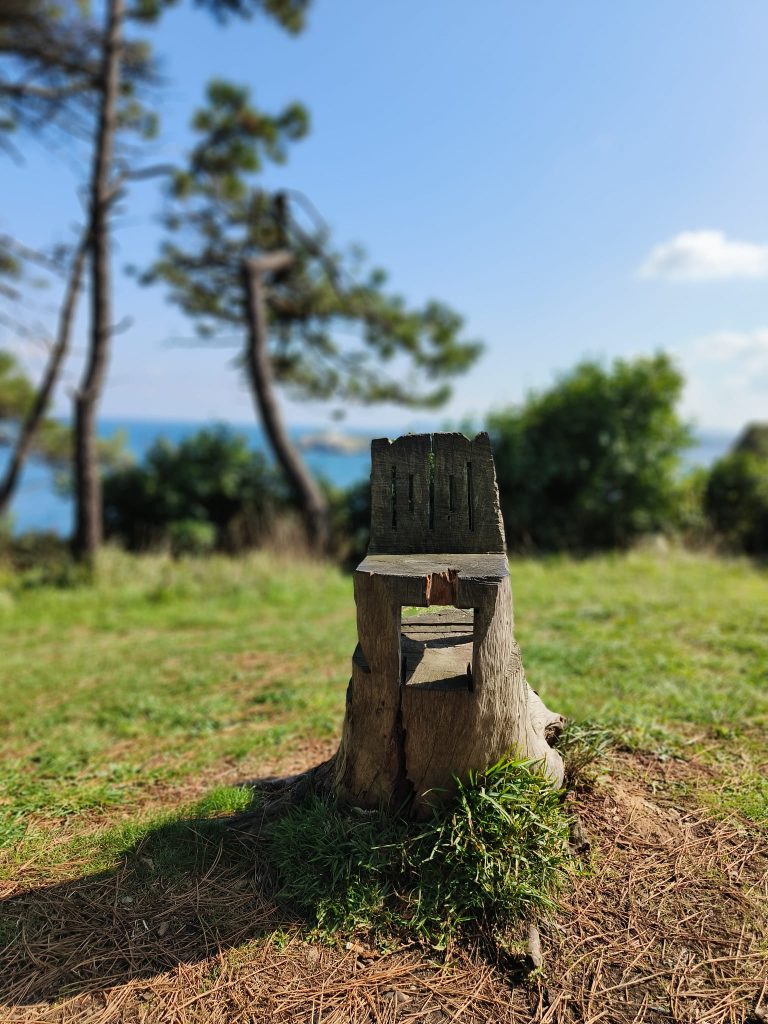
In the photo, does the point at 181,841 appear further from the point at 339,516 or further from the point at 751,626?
the point at 339,516

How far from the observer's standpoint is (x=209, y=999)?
6.74 ft

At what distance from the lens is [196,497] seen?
11.6 meters

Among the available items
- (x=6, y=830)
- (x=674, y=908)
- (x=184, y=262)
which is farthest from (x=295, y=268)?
(x=674, y=908)

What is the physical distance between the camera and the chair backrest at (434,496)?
103 inches

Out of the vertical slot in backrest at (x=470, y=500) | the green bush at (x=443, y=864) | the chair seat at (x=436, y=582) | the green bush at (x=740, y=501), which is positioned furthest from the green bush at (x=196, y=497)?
the chair seat at (x=436, y=582)

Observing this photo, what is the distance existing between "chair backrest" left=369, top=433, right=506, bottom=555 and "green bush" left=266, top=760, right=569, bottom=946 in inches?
34.0

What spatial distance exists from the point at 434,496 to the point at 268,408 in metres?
9.44

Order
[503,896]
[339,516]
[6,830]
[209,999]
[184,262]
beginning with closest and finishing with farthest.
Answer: [209,999] < [503,896] < [6,830] < [339,516] < [184,262]

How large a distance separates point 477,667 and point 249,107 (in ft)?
39.9

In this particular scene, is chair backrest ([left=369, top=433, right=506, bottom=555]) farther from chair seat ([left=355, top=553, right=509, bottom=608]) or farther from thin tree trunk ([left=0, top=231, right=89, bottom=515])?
thin tree trunk ([left=0, top=231, right=89, bottom=515])

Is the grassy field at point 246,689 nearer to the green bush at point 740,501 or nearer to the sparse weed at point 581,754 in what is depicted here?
the sparse weed at point 581,754

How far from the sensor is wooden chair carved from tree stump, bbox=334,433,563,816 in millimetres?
2215

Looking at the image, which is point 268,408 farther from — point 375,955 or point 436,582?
point 375,955

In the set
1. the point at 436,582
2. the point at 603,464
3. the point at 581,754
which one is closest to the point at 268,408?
the point at 603,464
